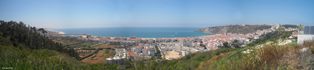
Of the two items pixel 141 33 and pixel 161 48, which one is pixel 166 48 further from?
pixel 141 33

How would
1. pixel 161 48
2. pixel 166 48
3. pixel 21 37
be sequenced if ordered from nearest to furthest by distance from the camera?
1. pixel 21 37
2. pixel 166 48
3. pixel 161 48

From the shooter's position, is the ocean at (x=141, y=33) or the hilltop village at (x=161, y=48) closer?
the hilltop village at (x=161, y=48)

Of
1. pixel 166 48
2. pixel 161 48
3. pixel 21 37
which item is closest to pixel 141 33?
pixel 161 48

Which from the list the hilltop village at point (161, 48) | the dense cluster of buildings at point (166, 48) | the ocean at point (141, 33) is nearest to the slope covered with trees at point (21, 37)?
the hilltop village at point (161, 48)

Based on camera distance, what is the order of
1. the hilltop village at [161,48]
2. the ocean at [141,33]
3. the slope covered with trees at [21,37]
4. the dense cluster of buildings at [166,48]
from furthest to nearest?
the ocean at [141,33], the dense cluster of buildings at [166,48], the hilltop village at [161,48], the slope covered with trees at [21,37]

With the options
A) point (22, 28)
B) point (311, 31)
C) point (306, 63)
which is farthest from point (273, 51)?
point (22, 28)

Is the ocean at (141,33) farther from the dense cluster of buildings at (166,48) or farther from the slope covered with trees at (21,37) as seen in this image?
the slope covered with trees at (21,37)

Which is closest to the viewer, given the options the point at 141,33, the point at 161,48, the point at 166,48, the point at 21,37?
the point at 21,37

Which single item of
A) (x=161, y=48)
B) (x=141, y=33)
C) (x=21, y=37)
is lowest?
(x=141, y=33)

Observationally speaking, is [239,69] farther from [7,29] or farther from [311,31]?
[7,29]

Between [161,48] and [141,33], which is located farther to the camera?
[141,33]

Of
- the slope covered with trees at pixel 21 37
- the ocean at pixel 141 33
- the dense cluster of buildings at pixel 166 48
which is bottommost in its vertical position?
the ocean at pixel 141 33
